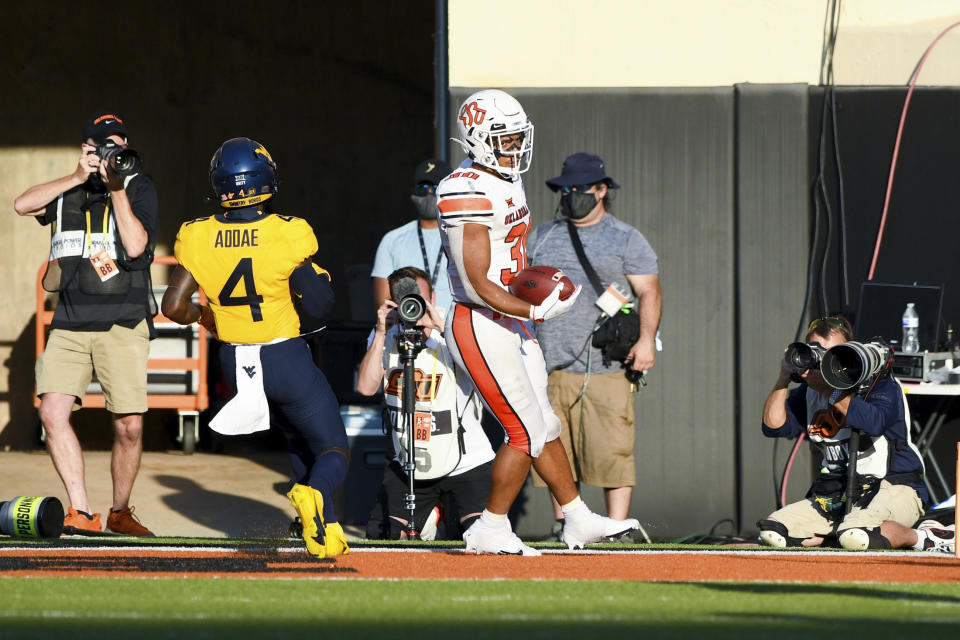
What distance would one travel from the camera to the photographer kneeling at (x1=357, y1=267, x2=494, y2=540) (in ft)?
24.3

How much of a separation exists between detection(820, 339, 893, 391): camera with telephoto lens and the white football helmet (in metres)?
1.99

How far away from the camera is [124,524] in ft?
24.6

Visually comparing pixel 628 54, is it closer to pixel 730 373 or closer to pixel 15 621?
pixel 730 373

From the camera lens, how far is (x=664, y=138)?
9133mm

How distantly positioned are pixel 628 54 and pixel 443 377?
2788mm

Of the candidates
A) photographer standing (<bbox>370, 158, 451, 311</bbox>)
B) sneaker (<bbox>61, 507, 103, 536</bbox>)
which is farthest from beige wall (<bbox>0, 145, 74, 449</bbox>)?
sneaker (<bbox>61, 507, 103, 536</bbox>)

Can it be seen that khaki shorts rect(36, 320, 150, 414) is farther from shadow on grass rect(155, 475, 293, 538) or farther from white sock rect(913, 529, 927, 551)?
white sock rect(913, 529, 927, 551)

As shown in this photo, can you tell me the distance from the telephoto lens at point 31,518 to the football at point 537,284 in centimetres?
250

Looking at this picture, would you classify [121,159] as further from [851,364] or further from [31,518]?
[851,364]

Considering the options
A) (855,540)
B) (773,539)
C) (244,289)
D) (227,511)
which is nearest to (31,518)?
(244,289)

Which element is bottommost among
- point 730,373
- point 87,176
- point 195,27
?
point 730,373

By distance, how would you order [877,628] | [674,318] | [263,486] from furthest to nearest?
1. [263,486]
2. [674,318]
3. [877,628]

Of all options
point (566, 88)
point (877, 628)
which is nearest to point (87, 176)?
point (566, 88)

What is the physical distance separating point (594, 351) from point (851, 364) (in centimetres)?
154
